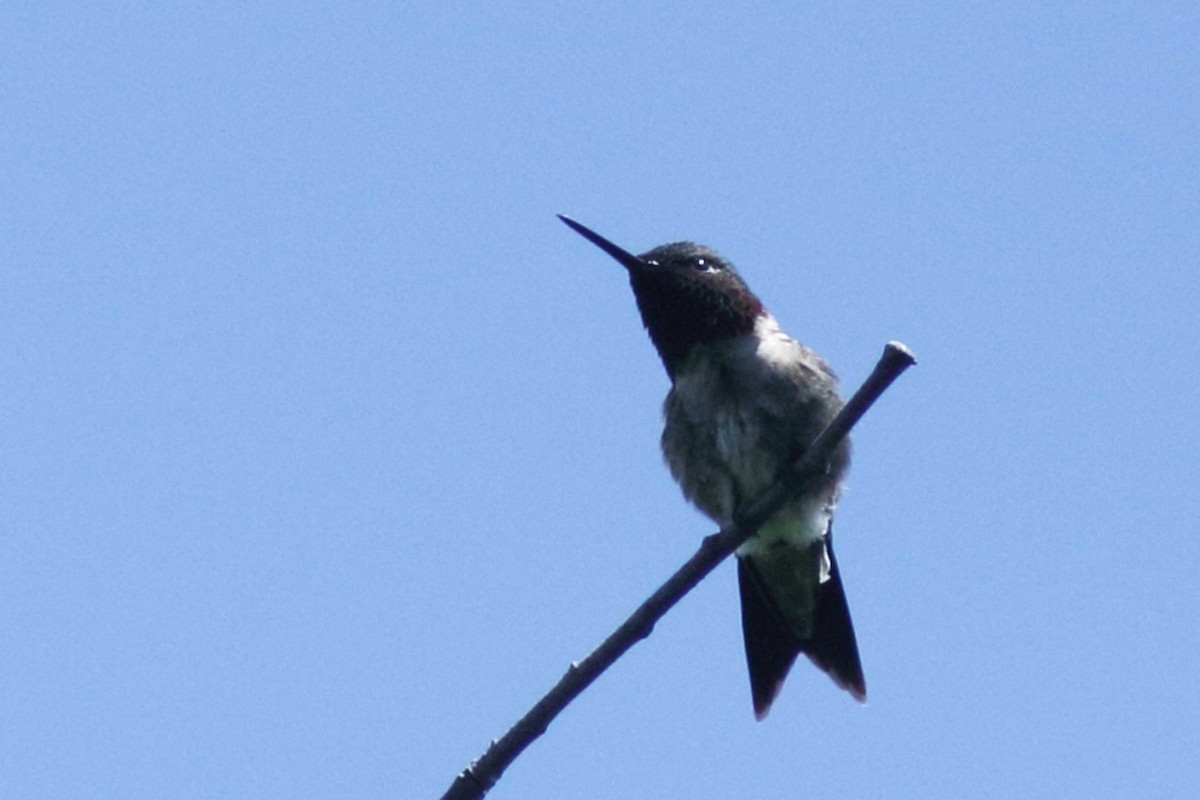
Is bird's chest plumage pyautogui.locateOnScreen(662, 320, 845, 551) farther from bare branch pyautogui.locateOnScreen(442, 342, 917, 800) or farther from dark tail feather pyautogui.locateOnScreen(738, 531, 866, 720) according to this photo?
bare branch pyautogui.locateOnScreen(442, 342, 917, 800)

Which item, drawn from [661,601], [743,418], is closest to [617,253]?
[743,418]

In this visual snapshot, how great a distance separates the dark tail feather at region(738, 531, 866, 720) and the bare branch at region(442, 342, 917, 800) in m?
1.96

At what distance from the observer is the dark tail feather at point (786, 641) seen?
221 inches

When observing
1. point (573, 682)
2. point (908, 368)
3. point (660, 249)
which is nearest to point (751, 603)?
point (660, 249)

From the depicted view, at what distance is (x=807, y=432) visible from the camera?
528 cm

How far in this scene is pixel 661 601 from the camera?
2.89 metres

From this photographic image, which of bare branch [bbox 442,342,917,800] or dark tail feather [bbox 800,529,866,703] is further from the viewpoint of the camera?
dark tail feather [bbox 800,529,866,703]

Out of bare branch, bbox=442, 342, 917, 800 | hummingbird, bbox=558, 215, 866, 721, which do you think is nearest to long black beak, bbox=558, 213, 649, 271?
hummingbird, bbox=558, 215, 866, 721

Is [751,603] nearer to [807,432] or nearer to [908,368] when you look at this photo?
[807,432]

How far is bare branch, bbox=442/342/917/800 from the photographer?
241 centimetres

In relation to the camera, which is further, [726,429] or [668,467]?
[668,467]

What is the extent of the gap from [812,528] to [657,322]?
3.13 feet

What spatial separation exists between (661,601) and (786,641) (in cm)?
302

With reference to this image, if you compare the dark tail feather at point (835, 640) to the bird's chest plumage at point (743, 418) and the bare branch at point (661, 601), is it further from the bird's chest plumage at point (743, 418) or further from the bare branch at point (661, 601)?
the bare branch at point (661, 601)
